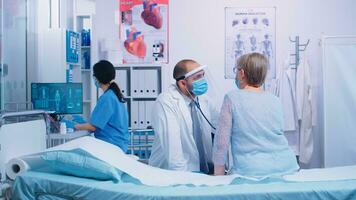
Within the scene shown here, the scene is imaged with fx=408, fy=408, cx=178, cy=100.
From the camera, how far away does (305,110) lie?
406 cm

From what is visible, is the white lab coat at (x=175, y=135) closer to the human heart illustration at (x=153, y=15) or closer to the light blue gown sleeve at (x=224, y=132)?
the light blue gown sleeve at (x=224, y=132)

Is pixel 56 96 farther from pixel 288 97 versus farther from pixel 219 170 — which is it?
pixel 288 97

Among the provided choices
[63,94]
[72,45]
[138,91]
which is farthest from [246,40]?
[63,94]

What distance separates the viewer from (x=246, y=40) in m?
4.29

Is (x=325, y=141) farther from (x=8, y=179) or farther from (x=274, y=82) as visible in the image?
(x=8, y=179)

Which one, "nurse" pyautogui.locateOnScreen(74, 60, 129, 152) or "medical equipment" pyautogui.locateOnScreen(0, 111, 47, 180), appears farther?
"nurse" pyautogui.locateOnScreen(74, 60, 129, 152)

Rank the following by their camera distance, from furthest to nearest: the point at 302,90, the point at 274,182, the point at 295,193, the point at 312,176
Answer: the point at 302,90, the point at 312,176, the point at 274,182, the point at 295,193

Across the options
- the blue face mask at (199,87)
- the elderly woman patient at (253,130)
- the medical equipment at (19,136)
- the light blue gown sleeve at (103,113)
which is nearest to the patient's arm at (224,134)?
the elderly woman patient at (253,130)

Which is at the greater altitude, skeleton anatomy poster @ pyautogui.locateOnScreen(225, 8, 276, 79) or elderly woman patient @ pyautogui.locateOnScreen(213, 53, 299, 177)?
skeleton anatomy poster @ pyautogui.locateOnScreen(225, 8, 276, 79)

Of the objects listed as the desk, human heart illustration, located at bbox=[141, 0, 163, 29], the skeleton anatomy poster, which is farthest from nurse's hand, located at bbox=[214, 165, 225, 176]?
human heart illustration, located at bbox=[141, 0, 163, 29]

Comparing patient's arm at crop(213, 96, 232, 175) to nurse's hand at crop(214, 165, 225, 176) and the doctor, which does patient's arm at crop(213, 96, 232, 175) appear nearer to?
nurse's hand at crop(214, 165, 225, 176)

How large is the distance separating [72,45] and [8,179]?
2.20m

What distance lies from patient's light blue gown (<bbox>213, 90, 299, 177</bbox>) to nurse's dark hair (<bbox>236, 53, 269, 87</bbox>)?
0.06 meters

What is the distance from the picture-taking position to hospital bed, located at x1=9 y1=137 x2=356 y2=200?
1643mm
